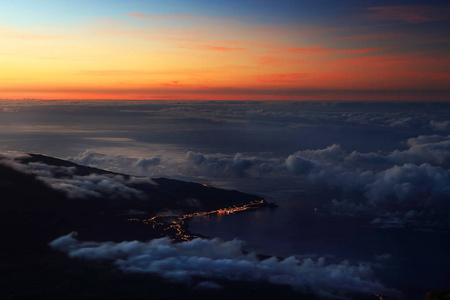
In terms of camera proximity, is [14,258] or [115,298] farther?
[14,258]

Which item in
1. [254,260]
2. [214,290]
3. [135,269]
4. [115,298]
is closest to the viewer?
[115,298]

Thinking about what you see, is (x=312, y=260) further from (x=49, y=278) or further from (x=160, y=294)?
(x=49, y=278)

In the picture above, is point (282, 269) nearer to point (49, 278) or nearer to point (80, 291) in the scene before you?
point (80, 291)

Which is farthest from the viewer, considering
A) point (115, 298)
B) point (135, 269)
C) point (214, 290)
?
point (135, 269)

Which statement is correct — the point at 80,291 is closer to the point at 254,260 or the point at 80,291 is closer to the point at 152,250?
the point at 152,250

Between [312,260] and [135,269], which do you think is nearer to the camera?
[135,269]

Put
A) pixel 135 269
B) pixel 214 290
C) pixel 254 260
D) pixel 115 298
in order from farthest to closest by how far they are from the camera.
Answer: pixel 254 260
pixel 135 269
pixel 214 290
pixel 115 298

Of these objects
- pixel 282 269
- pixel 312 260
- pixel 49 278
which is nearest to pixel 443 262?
pixel 312 260

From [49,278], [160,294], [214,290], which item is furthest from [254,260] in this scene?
[49,278]

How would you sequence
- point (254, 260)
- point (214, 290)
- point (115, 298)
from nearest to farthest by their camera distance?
point (115, 298) → point (214, 290) → point (254, 260)
